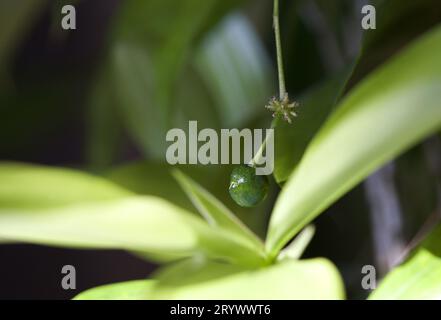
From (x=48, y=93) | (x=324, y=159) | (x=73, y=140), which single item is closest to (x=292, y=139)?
(x=324, y=159)

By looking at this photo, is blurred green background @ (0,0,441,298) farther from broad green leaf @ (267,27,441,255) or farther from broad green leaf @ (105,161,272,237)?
broad green leaf @ (267,27,441,255)

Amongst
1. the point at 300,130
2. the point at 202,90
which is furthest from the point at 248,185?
the point at 202,90

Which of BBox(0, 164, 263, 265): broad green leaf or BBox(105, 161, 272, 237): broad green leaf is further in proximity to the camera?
BBox(105, 161, 272, 237): broad green leaf

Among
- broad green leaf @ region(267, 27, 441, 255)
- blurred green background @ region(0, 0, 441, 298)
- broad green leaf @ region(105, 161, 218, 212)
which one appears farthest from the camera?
blurred green background @ region(0, 0, 441, 298)

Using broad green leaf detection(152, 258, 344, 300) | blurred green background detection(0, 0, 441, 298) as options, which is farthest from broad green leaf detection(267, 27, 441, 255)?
blurred green background detection(0, 0, 441, 298)

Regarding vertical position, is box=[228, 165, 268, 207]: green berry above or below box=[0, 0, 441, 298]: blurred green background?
below

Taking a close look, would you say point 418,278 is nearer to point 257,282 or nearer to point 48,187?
point 257,282

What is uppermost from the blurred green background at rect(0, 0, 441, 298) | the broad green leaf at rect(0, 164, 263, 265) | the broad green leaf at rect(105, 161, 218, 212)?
the blurred green background at rect(0, 0, 441, 298)

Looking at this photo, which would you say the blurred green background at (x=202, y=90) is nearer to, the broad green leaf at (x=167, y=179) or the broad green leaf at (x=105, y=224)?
the broad green leaf at (x=167, y=179)
